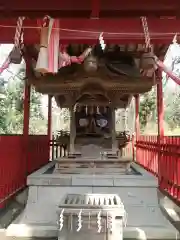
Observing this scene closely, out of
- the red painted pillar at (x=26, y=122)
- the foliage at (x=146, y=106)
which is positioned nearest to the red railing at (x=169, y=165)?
the red painted pillar at (x=26, y=122)

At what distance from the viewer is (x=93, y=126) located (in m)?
8.54

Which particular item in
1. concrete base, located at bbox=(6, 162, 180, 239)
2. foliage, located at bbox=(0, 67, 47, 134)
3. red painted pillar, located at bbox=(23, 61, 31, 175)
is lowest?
concrete base, located at bbox=(6, 162, 180, 239)

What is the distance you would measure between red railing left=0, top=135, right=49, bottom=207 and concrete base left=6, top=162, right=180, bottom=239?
2.01 ft

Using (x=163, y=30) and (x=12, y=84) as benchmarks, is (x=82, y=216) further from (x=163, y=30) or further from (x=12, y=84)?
(x=12, y=84)

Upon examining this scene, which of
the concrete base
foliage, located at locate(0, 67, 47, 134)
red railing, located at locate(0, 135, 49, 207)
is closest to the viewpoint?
the concrete base

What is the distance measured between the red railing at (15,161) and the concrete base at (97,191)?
614 mm

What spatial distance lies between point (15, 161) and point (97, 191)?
2.17m

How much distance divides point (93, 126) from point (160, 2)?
439 cm

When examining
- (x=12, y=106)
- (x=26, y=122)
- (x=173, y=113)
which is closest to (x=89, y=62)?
(x=26, y=122)

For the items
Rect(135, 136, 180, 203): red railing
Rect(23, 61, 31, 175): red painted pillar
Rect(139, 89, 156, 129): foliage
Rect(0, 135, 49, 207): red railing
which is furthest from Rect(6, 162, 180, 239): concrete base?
Rect(139, 89, 156, 129): foliage

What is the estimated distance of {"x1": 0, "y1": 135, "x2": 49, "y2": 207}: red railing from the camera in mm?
5839

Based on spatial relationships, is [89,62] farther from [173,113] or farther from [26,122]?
[173,113]

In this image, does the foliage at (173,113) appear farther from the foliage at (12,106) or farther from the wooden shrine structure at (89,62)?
the wooden shrine structure at (89,62)

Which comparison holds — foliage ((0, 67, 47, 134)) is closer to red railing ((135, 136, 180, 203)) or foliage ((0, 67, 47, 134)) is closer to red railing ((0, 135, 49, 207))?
red railing ((0, 135, 49, 207))
